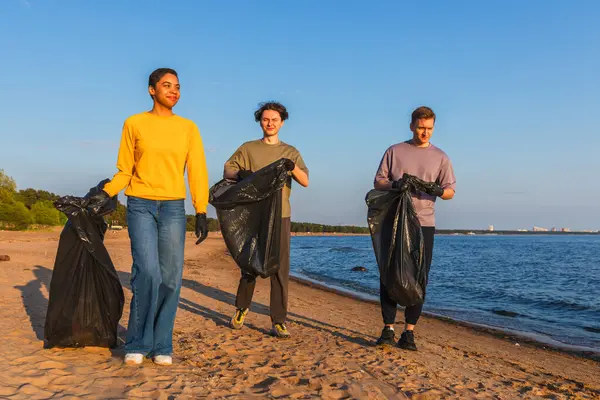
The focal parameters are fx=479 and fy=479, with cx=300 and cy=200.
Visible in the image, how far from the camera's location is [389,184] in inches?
177

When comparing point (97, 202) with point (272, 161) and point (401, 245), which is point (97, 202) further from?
point (401, 245)

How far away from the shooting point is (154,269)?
3518mm

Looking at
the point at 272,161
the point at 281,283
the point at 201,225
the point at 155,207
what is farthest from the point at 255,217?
the point at 155,207

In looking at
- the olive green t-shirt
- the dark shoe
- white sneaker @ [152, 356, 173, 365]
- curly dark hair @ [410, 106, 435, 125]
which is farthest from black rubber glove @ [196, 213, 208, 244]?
curly dark hair @ [410, 106, 435, 125]

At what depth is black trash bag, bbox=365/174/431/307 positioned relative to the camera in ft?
14.1

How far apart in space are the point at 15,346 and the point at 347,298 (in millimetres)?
8228

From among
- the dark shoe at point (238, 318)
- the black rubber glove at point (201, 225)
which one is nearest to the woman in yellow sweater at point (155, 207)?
the black rubber glove at point (201, 225)

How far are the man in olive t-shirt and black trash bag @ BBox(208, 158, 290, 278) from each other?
133mm

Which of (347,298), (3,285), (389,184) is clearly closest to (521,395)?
(389,184)

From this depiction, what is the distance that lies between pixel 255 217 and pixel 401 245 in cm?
143

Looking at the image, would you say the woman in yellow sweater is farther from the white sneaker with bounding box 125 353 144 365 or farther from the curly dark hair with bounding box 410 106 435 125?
the curly dark hair with bounding box 410 106 435 125

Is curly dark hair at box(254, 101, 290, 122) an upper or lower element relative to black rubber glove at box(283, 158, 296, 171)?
upper

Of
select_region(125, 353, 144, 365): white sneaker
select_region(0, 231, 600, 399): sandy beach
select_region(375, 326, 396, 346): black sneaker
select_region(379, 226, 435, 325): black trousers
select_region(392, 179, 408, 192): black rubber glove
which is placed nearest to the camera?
select_region(0, 231, 600, 399): sandy beach

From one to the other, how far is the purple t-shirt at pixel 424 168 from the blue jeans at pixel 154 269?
2.07 meters
